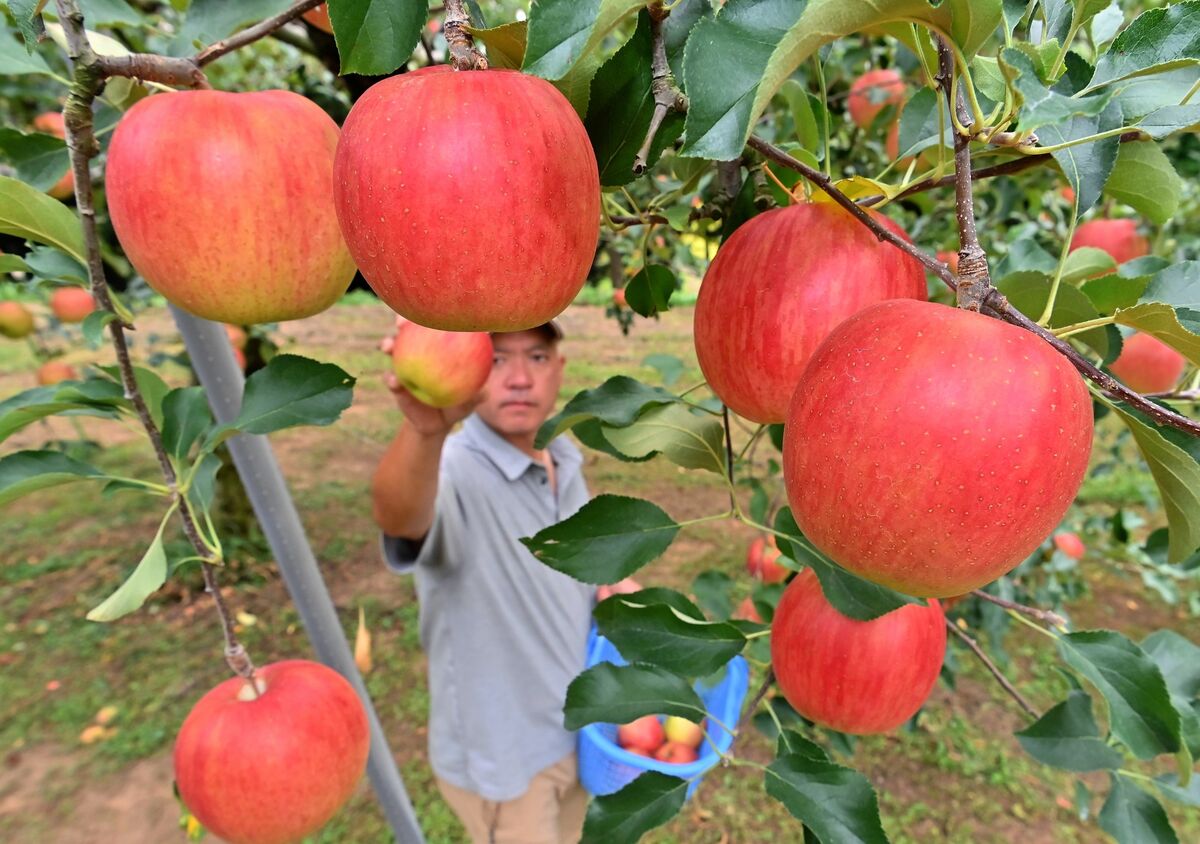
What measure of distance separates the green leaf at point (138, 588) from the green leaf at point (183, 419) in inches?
5.8

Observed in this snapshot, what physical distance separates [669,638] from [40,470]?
658mm

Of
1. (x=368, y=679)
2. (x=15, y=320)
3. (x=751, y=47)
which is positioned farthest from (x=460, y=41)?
(x=15, y=320)

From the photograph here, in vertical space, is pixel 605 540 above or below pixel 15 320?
above

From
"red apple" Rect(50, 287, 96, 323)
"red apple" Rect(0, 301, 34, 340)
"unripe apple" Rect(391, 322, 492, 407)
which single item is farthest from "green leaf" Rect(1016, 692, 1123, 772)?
"red apple" Rect(0, 301, 34, 340)

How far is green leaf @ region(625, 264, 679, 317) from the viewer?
0.74 metres

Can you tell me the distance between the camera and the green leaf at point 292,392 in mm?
715

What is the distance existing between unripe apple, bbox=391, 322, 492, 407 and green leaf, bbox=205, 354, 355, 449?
0.46 metres

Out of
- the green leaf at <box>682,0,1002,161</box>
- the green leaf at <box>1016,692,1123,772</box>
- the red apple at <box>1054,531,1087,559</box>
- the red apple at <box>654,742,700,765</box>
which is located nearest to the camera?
the green leaf at <box>682,0,1002,161</box>

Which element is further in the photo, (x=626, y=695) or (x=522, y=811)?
(x=522, y=811)

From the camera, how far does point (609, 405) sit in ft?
2.27

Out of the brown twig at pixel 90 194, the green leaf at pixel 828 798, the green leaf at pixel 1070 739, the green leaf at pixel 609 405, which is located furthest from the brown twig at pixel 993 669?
the brown twig at pixel 90 194

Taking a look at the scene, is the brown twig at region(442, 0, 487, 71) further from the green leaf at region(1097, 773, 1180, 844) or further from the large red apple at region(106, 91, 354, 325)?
the green leaf at region(1097, 773, 1180, 844)

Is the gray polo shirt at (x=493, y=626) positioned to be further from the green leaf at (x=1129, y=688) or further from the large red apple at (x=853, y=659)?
the green leaf at (x=1129, y=688)

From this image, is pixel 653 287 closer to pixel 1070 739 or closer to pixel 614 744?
pixel 1070 739
